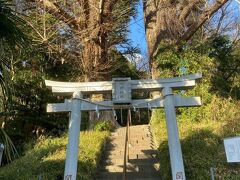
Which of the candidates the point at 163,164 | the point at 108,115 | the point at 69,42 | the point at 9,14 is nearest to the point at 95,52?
the point at 69,42

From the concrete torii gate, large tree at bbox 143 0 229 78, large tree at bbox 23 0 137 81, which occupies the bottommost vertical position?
the concrete torii gate

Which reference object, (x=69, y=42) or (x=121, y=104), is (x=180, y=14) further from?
(x=121, y=104)

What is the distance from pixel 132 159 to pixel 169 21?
7492 millimetres

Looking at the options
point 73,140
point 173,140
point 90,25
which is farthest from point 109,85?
point 90,25

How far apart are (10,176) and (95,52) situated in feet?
20.1

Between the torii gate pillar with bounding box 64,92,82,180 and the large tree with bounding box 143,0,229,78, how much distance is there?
763 cm

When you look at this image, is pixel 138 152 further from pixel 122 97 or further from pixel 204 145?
pixel 122 97

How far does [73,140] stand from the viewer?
844cm

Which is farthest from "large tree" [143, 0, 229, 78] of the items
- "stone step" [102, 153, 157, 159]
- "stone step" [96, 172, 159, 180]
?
"stone step" [96, 172, 159, 180]

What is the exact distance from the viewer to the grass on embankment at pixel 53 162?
9680mm

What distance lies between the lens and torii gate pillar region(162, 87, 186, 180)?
8.08 metres

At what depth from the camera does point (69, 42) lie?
15.9 metres

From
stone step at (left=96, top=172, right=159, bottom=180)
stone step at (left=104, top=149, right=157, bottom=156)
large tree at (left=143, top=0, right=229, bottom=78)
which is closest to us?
stone step at (left=96, top=172, right=159, bottom=180)

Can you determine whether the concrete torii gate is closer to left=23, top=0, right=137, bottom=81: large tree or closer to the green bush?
left=23, top=0, right=137, bottom=81: large tree
